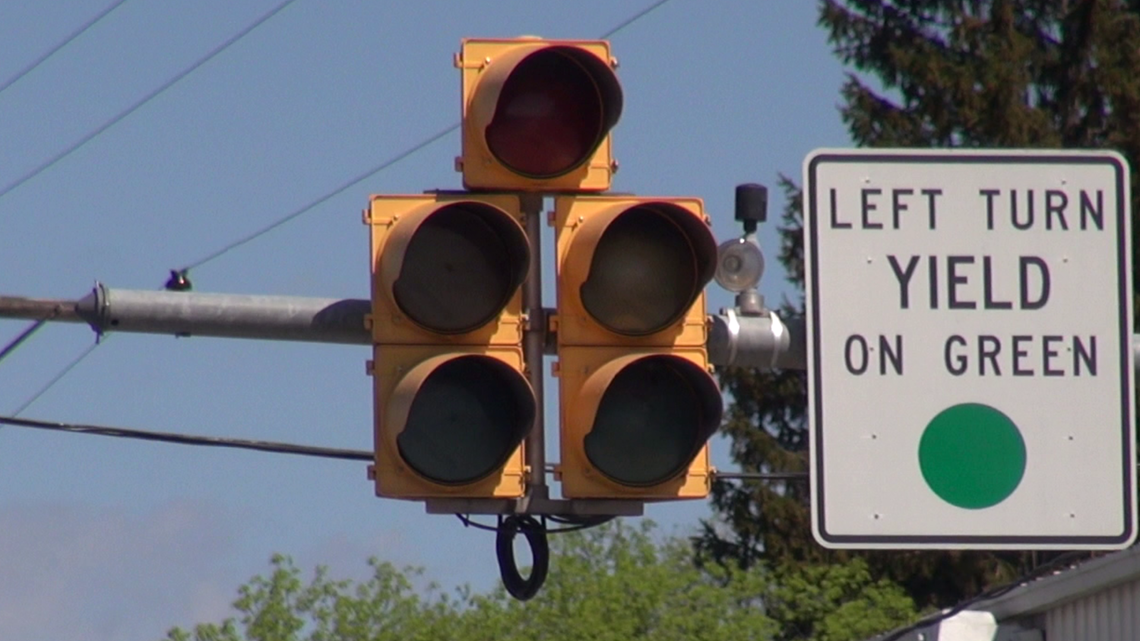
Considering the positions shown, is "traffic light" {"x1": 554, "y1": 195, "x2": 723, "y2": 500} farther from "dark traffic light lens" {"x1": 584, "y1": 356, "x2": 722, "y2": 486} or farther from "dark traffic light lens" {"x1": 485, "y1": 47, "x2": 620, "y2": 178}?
"dark traffic light lens" {"x1": 485, "y1": 47, "x2": 620, "y2": 178}

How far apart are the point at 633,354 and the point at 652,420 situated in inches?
6.5

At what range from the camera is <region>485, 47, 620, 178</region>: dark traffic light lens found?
6098 millimetres

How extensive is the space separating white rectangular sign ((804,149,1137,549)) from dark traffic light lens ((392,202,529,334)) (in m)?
0.98

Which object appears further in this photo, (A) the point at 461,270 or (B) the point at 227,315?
(B) the point at 227,315

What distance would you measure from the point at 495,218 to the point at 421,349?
361 millimetres

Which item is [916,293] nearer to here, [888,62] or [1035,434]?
[1035,434]

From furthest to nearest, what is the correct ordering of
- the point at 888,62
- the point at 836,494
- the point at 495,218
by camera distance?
the point at 888,62
the point at 495,218
the point at 836,494

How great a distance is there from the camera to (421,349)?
19.6 feet

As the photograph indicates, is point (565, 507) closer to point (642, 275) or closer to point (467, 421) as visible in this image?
point (467, 421)

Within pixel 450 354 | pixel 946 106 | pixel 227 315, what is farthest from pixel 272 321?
pixel 946 106

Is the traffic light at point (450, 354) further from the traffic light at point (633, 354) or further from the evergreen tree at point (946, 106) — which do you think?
the evergreen tree at point (946, 106)

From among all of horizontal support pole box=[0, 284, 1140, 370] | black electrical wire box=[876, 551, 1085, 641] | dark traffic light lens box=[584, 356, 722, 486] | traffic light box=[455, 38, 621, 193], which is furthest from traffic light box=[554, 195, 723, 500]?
black electrical wire box=[876, 551, 1085, 641]

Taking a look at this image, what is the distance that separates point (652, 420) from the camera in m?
6.02

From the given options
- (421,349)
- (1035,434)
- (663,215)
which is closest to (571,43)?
(663,215)
